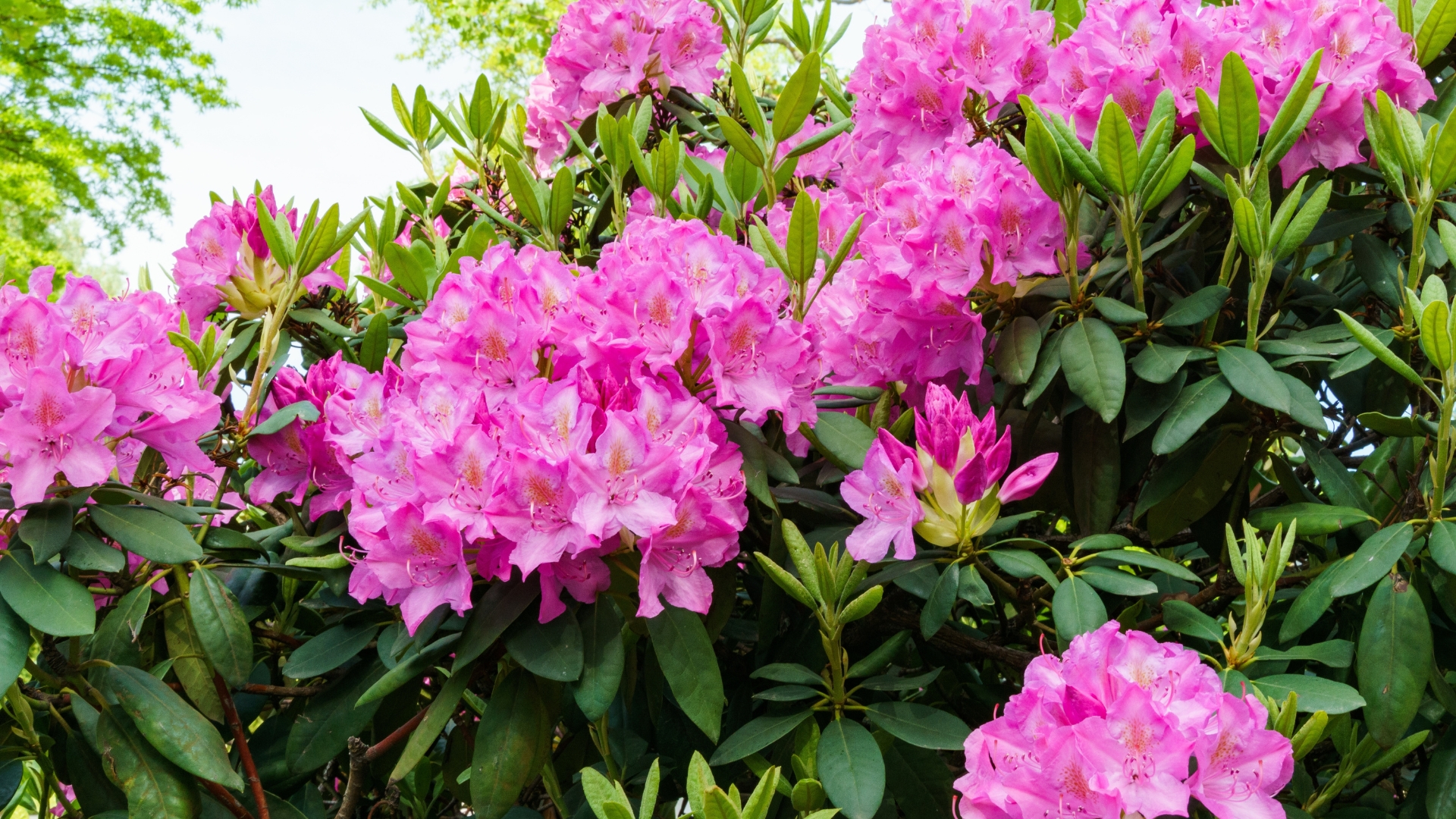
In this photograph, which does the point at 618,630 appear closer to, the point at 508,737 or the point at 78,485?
the point at 508,737

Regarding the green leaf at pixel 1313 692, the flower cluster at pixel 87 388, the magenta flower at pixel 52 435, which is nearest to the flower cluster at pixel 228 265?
the flower cluster at pixel 87 388

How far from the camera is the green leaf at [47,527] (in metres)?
1.24

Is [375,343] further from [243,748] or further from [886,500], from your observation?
[886,500]

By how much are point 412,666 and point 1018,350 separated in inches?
30.7

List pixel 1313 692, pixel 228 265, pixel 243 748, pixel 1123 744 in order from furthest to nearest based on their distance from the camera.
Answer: pixel 228 265
pixel 243 748
pixel 1313 692
pixel 1123 744

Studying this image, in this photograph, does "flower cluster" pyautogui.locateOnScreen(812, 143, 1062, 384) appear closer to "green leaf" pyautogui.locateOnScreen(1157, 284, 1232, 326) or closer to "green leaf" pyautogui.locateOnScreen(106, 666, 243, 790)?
"green leaf" pyautogui.locateOnScreen(1157, 284, 1232, 326)

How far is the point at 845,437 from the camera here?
4.48 feet

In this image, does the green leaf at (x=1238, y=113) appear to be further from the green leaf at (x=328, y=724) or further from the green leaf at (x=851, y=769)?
the green leaf at (x=328, y=724)

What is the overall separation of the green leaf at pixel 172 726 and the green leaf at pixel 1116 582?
969 mm

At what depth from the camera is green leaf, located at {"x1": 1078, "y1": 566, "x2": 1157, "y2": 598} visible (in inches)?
45.5

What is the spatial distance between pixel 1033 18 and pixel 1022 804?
1.07m

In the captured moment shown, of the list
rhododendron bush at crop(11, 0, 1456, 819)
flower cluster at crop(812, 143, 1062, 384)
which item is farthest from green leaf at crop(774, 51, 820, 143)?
flower cluster at crop(812, 143, 1062, 384)

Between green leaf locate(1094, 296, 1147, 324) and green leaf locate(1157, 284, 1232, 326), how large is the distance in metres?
0.04

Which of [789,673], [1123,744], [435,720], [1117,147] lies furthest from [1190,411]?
[435,720]
